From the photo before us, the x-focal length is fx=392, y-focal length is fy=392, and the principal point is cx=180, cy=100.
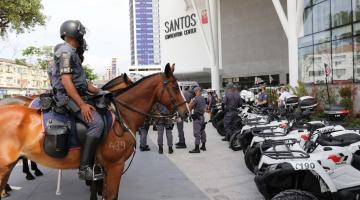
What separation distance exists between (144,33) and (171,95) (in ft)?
443

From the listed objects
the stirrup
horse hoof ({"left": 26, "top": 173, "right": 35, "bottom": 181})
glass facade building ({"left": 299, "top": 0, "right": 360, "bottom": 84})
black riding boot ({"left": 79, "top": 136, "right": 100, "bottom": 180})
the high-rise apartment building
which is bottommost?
horse hoof ({"left": 26, "top": 173, "right": 35, "bottom": 181})

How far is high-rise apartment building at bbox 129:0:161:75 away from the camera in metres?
136

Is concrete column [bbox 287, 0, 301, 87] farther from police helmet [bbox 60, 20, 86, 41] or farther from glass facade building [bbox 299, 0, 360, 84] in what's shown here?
police helmet [bbox 60, 20, 86, 41]

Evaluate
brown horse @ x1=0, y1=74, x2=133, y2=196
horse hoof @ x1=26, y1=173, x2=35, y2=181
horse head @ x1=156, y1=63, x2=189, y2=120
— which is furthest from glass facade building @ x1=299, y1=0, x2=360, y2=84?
horse head @ x1=156, y1=63, x2=189, y2=120

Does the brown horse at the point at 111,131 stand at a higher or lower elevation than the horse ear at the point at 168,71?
lower

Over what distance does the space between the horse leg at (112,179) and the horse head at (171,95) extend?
3.21 feet

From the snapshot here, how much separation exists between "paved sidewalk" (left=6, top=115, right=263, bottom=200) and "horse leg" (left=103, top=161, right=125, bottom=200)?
2035mm

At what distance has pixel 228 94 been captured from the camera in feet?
40.0

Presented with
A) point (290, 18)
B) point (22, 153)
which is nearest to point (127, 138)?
point (22, 153)

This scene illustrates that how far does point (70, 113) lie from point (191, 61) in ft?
160

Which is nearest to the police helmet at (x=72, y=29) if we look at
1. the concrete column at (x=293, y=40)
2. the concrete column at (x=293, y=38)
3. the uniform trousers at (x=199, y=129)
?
the uniform trousers at (x=199, y=129)

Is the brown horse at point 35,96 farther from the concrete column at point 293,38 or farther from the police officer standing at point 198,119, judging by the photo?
the concrete column at point 293,38

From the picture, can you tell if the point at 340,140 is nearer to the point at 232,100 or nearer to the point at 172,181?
the point at 172,181

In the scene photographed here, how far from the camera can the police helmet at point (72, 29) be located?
4414 millimetres
